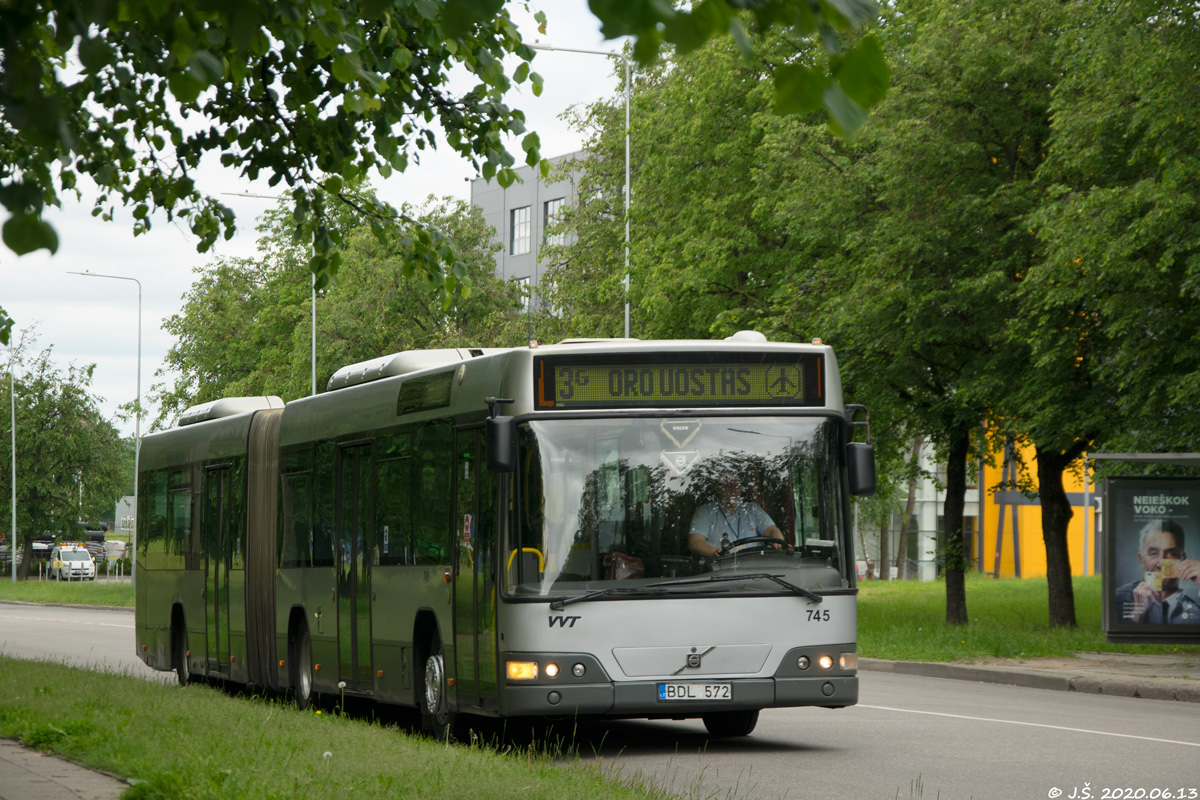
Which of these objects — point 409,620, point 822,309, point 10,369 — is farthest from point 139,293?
point 409,620

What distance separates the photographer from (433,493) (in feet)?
41.4

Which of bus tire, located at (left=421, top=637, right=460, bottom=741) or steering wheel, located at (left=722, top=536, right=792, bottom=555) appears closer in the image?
steering wheel, located at (left=722, top=536, right=792, bottom=555)

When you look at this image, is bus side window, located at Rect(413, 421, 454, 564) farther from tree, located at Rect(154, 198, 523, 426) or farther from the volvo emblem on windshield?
tree, located at Rect(154, 198, 523, 426)

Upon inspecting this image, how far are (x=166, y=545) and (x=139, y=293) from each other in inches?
1673

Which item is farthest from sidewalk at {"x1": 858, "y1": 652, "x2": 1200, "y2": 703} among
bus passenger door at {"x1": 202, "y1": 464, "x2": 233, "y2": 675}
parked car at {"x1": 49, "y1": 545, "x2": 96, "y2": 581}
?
parked car at {"x1": 49, "y1": 545, "x2": 96, "y2": 581}

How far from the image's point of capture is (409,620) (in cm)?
1289

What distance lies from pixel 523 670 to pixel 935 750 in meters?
3.11

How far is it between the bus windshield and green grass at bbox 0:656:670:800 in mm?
1322

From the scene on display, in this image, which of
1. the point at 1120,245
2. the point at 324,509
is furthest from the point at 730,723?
the point at 1120,245

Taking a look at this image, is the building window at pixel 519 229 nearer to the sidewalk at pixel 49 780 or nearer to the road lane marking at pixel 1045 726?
the road lane marking at pixel 1045 726

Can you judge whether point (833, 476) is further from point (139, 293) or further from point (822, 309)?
point (139, 293)

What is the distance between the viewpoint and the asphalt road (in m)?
9.87

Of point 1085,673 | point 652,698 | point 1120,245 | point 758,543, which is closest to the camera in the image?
point 652,698

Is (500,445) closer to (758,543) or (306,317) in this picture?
(758,543)
